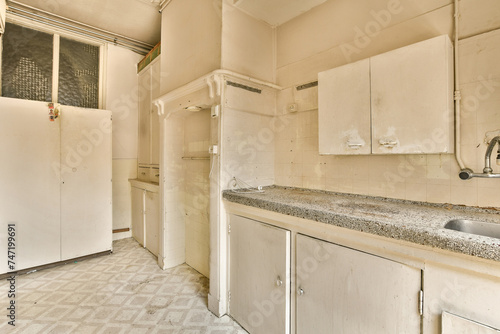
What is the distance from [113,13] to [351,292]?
4273 mm

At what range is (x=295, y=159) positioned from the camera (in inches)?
92.0

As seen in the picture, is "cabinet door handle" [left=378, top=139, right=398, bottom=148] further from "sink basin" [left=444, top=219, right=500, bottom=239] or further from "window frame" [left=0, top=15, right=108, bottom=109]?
"window frame" [left=0, top=15, right=108, bottom=109]

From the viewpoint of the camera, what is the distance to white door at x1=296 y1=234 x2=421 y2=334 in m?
1.10

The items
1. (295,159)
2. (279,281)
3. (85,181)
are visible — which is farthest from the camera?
(85,181)

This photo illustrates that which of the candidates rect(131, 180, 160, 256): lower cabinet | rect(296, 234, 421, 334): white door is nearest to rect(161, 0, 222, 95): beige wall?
rect(131, 180, 160, 256): lower cabinet

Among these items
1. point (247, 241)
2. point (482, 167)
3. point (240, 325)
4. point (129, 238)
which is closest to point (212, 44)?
point (247, 241)

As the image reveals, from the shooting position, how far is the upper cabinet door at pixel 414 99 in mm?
1339

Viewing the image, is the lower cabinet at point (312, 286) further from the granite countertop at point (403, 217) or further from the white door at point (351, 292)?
the granite countertop at point (403, 217)

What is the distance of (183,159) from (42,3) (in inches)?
109

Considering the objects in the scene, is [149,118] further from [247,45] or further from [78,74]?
[247,45]

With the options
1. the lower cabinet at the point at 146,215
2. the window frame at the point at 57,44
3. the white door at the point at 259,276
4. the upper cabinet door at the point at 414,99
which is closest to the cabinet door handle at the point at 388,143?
the upper cabinet door at the point at 414,99

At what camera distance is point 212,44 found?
220 centimetres

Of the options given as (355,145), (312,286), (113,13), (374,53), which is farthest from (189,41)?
(312,286)

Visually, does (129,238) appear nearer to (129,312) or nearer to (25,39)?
(129,312)
